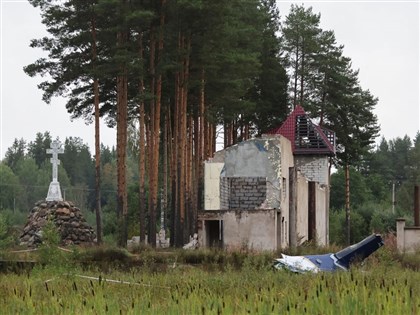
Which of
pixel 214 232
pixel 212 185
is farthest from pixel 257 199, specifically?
pixel 214 232

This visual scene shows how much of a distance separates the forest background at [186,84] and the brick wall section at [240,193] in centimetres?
307

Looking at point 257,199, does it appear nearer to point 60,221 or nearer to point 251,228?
point 251,228

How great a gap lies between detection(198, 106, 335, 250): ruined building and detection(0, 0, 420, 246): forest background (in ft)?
10.3

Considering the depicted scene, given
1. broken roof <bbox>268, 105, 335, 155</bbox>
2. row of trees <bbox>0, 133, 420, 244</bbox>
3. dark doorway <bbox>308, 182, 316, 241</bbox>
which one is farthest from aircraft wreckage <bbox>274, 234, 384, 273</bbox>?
row of trees <bbox>0, 133, 420, 244</bbox>

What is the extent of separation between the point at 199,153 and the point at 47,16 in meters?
13.4

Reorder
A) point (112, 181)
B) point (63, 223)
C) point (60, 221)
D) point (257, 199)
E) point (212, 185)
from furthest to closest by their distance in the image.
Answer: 1. point (112, 181)
2. point (63, 223)
3. point (60, 221)
4. point (212, 185)
5. point (257, 199)

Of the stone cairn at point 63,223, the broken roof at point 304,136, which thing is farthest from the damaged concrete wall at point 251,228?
the broken roof at point 304,136

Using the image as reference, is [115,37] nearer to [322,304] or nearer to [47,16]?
[47,16]

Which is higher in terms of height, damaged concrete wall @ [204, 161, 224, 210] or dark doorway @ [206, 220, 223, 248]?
damaged concrete wall @ [204, 161, 224, 210]

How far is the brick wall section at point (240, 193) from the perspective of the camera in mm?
39656

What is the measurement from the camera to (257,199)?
39812mm

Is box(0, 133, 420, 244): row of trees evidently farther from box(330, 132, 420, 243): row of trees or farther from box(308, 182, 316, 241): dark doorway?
box(308, 182, 316, 241): dark doorway

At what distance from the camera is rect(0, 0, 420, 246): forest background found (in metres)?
41.4

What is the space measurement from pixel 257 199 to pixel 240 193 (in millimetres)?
733
